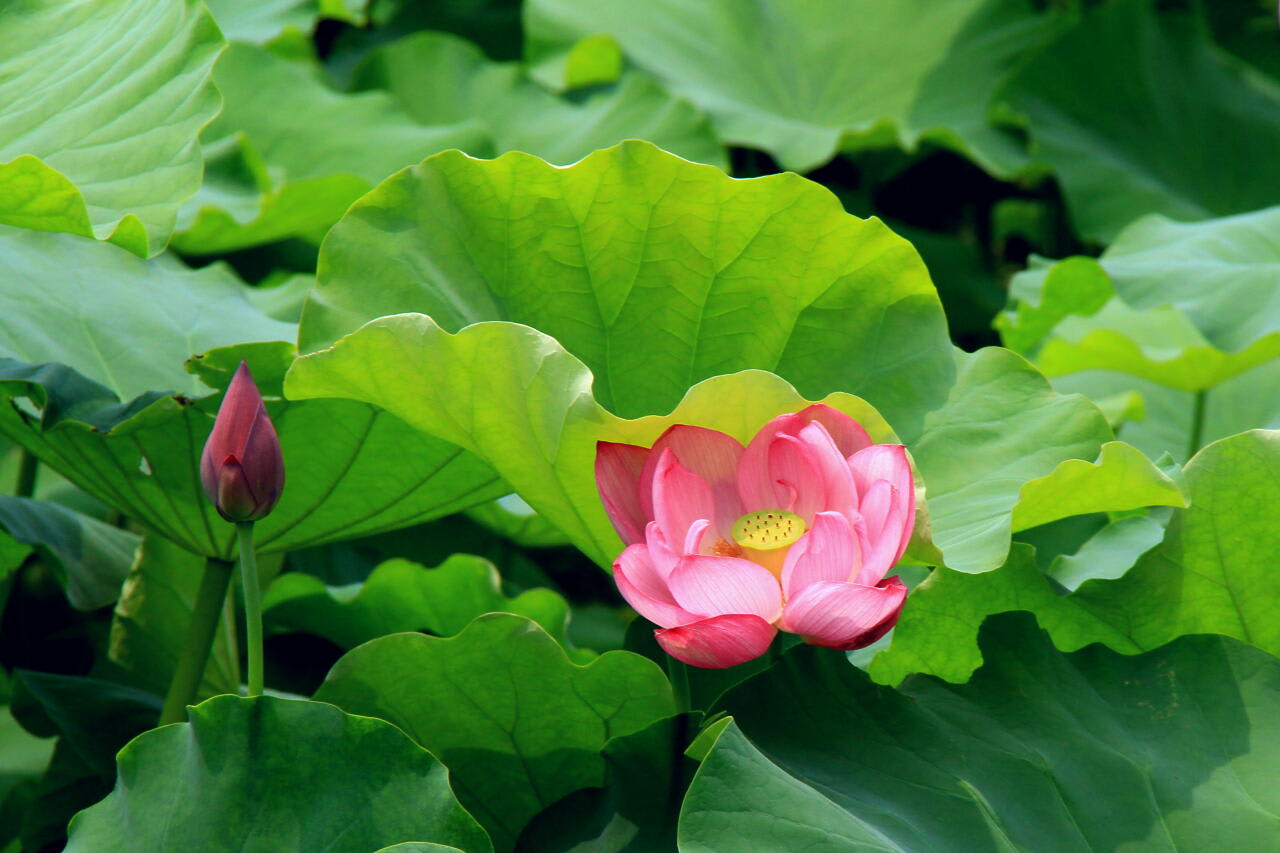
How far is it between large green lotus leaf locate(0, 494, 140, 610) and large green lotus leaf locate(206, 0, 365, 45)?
90 cm

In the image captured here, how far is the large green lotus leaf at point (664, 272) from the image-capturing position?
97 centimetres

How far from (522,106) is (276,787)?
1.50m

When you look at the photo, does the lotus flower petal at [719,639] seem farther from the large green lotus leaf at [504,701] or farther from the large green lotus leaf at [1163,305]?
the large green lotus leaf at [1163,305]

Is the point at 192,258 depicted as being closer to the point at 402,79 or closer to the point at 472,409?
the point at 402,79

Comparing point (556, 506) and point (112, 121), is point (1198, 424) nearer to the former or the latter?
point (556, 506)

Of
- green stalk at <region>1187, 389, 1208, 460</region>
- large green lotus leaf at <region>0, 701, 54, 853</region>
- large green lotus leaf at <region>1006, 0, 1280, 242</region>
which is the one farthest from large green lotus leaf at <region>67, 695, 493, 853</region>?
large green lotus leaf at <region>1006, 0, 1280, 242</region>

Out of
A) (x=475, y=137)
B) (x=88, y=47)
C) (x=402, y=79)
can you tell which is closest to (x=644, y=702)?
(x=88, y=47)

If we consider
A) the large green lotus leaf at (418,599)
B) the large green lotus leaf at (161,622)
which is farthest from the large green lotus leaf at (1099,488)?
the large green lotus leaf at (161,622)

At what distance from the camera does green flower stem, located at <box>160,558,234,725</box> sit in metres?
1.02

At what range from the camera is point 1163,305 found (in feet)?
4.29

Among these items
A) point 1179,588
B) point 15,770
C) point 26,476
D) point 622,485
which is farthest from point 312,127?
point 1179,588

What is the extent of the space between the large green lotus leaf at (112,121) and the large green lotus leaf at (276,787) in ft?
1.25

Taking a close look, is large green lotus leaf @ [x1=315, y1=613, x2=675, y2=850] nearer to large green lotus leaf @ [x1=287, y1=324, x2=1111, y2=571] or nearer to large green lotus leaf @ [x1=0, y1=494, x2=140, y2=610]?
large green lotus leaf @ [x1=287, y1=324, x2=1111, y2=571]

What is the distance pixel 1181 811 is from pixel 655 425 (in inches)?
15.5
